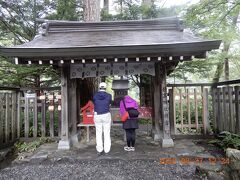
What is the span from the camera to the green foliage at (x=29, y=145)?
213 inches

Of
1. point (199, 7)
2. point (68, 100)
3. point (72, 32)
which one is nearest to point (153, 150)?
point (68, 100)

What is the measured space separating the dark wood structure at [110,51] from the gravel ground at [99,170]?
1.10 m

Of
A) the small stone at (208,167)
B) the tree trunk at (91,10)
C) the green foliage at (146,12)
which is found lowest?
the small stone at (208,167)

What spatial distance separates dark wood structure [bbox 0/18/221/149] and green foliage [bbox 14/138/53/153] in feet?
2.93

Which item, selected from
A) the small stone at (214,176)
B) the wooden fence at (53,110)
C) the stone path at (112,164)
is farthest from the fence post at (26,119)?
the small stone at (214,176)

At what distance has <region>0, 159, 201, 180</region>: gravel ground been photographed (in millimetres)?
3773

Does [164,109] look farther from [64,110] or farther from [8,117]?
[8,117]

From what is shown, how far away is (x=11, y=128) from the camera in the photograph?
5.95 meters

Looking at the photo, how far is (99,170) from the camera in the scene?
4074 millimetres

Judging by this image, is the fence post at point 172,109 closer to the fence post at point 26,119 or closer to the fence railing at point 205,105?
the fence railing at point 205,105

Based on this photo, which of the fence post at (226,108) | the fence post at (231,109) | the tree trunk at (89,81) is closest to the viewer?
the fence post at (231,109)

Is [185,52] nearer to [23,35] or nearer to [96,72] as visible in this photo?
[96,72]

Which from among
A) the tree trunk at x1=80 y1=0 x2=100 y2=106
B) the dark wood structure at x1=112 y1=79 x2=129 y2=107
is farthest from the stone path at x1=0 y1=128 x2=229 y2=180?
the tree trunk at x1=80 y1=0 x2=100 y2=106

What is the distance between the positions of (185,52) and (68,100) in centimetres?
363
